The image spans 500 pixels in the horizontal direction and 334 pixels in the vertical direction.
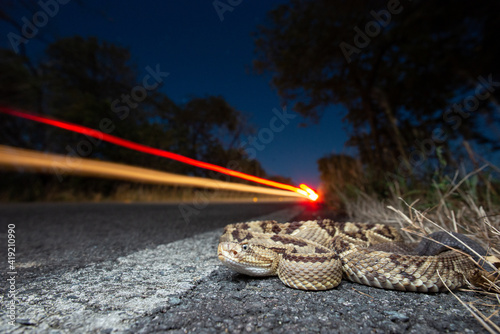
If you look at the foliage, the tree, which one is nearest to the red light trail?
the foliage

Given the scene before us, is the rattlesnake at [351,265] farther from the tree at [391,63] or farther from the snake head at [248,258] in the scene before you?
the tree at [391,63]

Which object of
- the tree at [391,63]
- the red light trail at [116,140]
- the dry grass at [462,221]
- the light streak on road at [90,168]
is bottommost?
the light streak on road at [90,168]

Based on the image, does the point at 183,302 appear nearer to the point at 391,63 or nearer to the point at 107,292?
the point at 107,292

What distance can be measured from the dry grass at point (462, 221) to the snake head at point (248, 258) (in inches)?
37.9

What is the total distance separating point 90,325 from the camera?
1.16m

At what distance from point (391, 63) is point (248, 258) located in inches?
398

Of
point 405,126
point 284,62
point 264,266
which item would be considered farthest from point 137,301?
point 405,126

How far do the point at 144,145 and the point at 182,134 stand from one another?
125 inches

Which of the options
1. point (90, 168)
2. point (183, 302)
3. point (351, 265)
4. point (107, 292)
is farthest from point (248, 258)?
point (90, 168)

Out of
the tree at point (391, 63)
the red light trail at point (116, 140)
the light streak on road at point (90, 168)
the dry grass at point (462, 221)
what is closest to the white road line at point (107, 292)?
the dry grass at point (462, 221)

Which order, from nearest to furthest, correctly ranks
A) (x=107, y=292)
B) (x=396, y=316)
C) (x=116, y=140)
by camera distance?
(x=396, y=316)
(x=107, y=292)
(x=116, y=140)

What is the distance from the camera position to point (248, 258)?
6.22 feet

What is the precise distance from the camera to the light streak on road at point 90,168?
1204 centimetres

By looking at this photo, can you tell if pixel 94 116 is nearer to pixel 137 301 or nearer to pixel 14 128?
pixel 14 128
